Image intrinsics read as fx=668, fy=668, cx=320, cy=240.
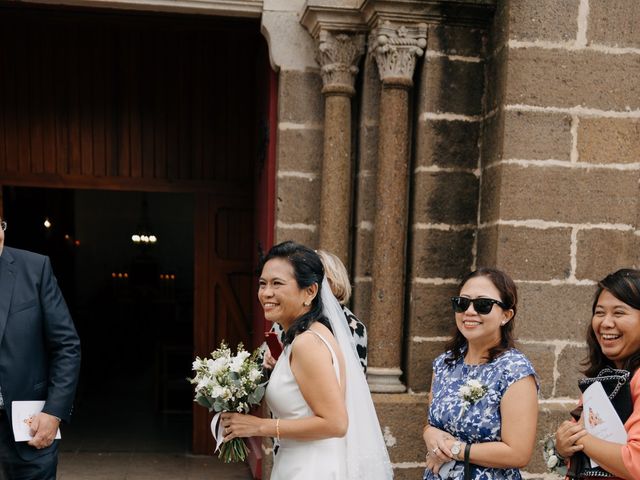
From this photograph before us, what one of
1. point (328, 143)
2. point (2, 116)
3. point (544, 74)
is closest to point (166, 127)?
point (2, 116)

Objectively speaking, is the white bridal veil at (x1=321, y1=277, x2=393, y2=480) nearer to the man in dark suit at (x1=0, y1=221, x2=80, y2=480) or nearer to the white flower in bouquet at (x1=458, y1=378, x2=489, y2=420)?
the white flower in bouquet at (x1=458, y1=378, x2=489, y2=420)

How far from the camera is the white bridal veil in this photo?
7.73 ft

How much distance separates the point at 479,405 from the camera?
90.2 inches

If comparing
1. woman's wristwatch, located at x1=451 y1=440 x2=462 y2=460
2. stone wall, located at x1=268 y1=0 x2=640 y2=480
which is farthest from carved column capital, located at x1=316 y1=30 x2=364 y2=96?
woman's wristwatch, located at x1=451 y1=440 x2=462 y2=460

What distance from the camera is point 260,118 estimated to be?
5.01 meters

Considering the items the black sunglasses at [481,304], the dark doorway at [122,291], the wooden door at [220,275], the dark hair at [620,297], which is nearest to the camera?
the dark hair at [620,297]

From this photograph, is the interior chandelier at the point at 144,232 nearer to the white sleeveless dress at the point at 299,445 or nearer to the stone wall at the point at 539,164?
the stone wall at the point at 539,164

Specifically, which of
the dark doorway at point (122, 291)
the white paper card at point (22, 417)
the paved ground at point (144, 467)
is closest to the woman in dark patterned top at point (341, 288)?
the white paper card at point (22, 417)

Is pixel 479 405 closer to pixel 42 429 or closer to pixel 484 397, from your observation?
pixel 484 397

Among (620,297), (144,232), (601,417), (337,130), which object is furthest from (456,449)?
(144,232)

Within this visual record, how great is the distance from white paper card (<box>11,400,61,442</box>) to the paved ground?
2.24 m

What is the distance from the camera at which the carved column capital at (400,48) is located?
3.58 meters

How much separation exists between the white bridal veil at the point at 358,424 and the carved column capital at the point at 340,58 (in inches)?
66.7

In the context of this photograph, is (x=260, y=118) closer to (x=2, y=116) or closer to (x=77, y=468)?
(x=2, y=116)
